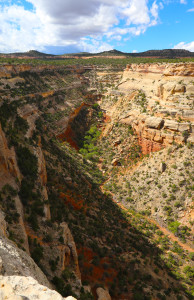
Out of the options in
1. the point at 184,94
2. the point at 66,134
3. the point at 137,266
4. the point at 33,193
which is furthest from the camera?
the point at 66,134

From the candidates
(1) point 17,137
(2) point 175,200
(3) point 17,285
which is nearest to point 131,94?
(2) point 175,200

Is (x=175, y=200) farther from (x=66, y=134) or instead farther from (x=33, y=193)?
(x=66, y=134)

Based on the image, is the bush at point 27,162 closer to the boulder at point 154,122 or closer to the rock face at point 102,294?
the rock face at point 102,294

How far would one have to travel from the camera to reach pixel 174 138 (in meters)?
39.0

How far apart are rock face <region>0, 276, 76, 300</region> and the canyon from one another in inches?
1.4

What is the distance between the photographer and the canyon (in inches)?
584

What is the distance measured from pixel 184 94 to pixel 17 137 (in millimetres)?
34739

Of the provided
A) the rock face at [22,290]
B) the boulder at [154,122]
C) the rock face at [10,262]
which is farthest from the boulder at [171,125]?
the rock face at [22,290]

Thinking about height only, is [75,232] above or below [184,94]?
below

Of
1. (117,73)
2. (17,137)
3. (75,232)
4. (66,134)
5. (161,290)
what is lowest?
(161,290)

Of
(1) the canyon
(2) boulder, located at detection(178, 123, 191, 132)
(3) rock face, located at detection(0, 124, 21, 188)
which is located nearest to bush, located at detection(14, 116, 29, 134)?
(1) the canyon

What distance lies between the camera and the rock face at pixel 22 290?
235 inches

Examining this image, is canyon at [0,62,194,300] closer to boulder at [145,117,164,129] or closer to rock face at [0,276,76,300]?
rock face at [0,276,76,300]

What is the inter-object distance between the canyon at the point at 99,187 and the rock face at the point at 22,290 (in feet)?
0.12
